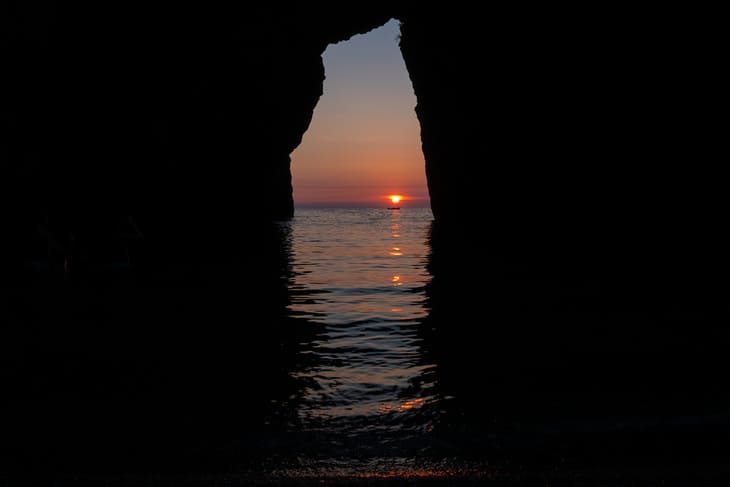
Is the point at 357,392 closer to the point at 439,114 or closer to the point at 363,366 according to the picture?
the point at 363,366

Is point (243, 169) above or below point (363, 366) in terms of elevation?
above

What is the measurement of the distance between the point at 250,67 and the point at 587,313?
28.9 m

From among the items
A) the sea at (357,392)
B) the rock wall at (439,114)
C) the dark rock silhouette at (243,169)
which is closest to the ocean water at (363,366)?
the sea at (357,392)

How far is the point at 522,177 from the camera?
31.4 m

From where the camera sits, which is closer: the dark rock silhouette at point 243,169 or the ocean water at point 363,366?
the ocean water at point 363,366

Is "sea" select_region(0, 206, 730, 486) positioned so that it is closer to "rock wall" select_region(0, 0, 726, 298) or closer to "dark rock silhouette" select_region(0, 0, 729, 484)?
"dark rock silhouette" select_region(0, 0, 729, 484)

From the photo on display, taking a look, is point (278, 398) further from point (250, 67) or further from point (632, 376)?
point (250, 67)

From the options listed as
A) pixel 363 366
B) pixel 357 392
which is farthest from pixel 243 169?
pixel 357 392

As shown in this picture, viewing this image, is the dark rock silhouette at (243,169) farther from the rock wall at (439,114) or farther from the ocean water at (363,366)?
the ocean water at (363,366)

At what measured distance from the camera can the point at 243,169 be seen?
4475cm

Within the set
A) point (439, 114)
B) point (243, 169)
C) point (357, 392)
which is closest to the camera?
point (357, 392)

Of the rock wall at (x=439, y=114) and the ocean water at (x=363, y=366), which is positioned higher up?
the rock wall at (x=439, y=114)

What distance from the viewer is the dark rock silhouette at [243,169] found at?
8.02 metres

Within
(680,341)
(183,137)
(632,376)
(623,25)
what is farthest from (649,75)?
(183,137)
